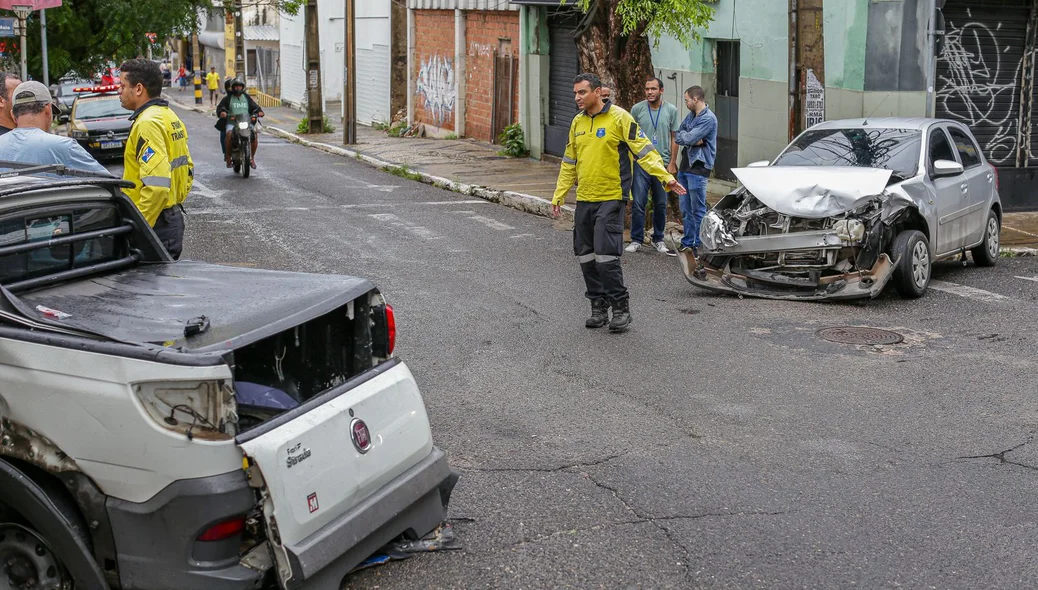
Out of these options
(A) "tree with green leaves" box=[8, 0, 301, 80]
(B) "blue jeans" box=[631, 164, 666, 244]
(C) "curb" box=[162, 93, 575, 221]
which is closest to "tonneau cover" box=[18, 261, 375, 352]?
(C) "curb" box=[162, 93, 575, 221]

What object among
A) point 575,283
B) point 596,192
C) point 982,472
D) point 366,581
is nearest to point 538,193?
point 575,283

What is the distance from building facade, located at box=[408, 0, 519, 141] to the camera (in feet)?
87.6

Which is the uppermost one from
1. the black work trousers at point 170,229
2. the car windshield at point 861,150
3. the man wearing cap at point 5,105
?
the man wearing cap at point 5,105

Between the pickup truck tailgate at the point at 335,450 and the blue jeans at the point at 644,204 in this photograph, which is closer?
the pickup truck tailgate at the point at 335,450

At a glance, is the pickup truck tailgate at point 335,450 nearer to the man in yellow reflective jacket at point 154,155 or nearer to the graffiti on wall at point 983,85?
the man in yellow reflective jacket at point 154,155

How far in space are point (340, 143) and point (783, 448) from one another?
2418 centimetres

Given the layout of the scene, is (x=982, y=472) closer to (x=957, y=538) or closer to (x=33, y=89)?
(x=957, y=538)

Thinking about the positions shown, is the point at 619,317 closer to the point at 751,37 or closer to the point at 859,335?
the point at 859,335

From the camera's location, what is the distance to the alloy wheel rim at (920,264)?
10.3 m

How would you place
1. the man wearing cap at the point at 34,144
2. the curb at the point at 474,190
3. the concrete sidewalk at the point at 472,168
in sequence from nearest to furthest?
the man wearing cap at the point at 34,144
the concrete sidewalk at the point at 472,168
the curb at the point at 474,190

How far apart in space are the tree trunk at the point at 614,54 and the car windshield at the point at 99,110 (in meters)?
12.9

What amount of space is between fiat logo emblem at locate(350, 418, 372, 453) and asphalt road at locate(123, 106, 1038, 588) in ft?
2.12

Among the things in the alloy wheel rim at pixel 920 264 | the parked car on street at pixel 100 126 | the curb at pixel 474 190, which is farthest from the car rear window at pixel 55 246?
the parked car on street at pixel 100 126

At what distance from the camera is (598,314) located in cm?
925
